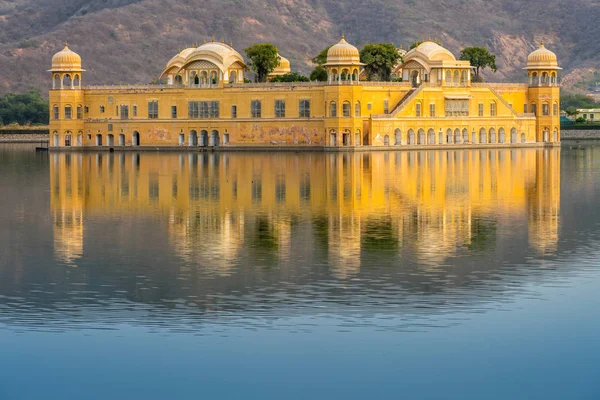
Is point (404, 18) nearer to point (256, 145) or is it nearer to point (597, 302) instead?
point (256, 145)

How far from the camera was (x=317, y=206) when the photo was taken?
34938mm

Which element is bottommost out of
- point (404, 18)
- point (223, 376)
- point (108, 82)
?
point (223, 376)

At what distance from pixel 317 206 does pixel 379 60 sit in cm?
5628

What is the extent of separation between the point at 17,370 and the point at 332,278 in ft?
24.1

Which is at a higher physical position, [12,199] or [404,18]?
[404,18]

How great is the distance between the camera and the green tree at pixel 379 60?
89.9 meters

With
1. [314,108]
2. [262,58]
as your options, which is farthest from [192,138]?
[314,108]

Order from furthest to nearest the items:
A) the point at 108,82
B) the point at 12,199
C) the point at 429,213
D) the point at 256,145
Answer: the point at 108,82 → the point at 256,145 → the point at 12,199 → the point at 429,213

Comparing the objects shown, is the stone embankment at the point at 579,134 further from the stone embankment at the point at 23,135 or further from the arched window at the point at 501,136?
the stone embankment at the point at 23,135

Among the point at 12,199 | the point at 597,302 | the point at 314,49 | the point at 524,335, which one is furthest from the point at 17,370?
the point at 314,49

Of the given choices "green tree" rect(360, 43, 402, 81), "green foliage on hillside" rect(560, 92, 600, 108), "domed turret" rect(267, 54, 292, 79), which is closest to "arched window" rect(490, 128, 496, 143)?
"green tree" rect(360, 43, 402, 81)

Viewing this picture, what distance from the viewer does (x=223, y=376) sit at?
14.7 meters

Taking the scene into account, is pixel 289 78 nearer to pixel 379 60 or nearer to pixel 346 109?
pixel 379 60

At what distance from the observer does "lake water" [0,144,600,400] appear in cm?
1462
